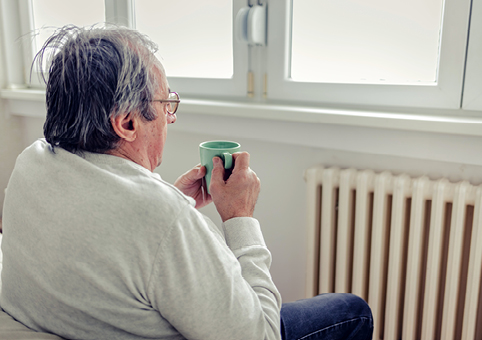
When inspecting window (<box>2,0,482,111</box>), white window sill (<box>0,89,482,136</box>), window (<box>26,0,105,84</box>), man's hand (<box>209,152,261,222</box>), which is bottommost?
man's hand (<box>209,152,261,222</box>)

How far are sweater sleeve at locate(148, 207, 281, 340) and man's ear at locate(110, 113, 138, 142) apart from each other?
7.0 inches

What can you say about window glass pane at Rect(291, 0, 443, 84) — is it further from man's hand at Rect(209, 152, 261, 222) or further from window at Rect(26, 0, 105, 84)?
window at Rect(26, 0, 105, 84)

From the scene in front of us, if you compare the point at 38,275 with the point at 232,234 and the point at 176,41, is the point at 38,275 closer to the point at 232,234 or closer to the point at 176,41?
the point at 232,234

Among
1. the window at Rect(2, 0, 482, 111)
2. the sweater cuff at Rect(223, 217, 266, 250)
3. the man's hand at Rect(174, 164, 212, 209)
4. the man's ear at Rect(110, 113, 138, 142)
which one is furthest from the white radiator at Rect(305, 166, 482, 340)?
the man's ear at Rect(110, 113, 138, 142)

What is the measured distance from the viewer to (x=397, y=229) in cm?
119

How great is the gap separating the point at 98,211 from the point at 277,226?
3.29ft

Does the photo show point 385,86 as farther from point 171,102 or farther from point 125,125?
point 125,125

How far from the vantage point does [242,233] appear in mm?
762

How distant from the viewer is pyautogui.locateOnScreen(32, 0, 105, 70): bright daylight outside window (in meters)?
1.97

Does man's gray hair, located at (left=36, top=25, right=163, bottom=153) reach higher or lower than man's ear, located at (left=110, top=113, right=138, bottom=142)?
higher

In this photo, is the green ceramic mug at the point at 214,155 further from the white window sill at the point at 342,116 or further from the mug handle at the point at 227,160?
the white window sill at the point at 342,116

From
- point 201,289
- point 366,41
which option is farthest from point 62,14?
point 201,289

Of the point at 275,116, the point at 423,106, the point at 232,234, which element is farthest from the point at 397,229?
the point at 232,234

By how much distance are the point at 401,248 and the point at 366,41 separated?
633 millimetres
